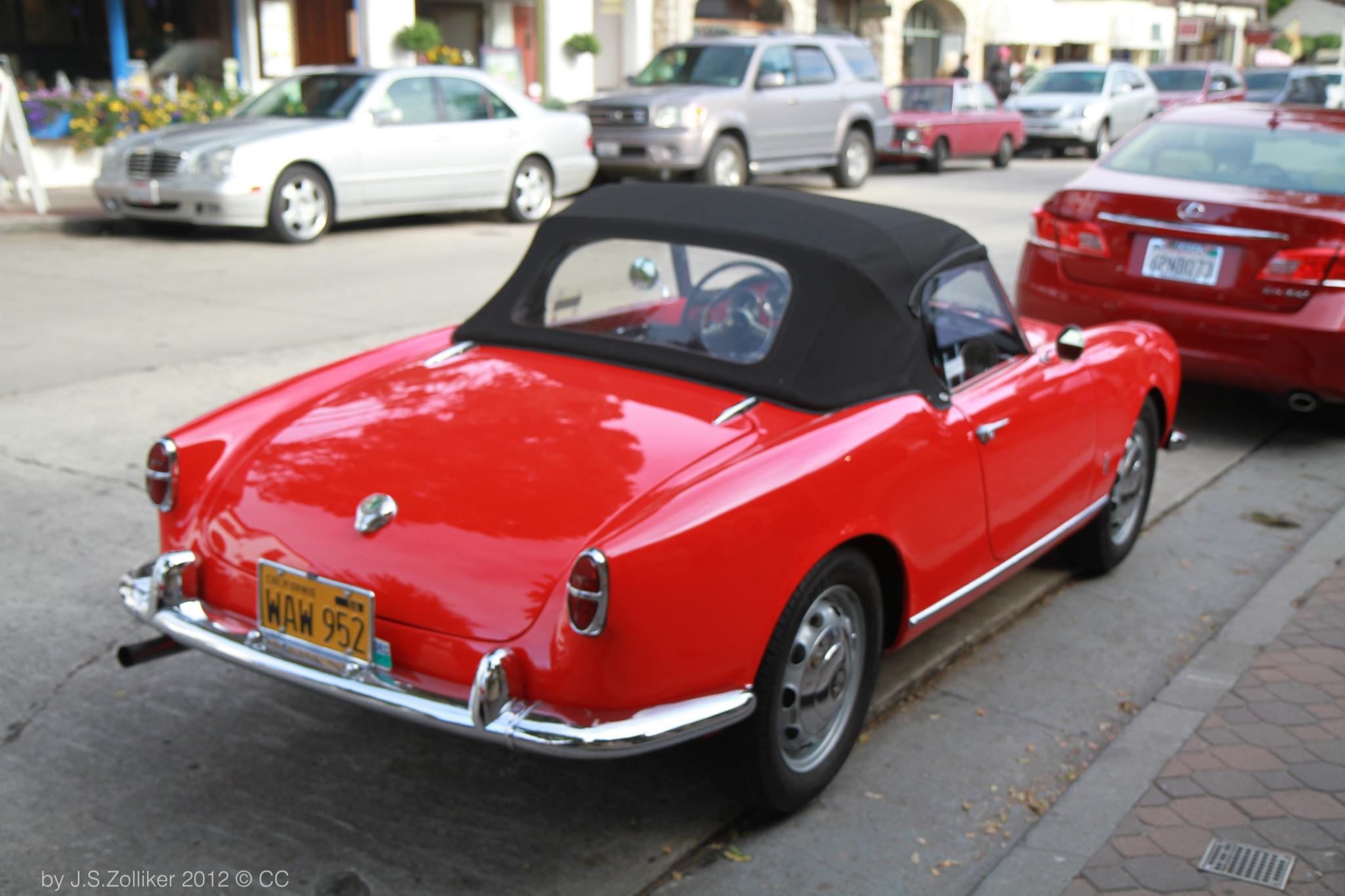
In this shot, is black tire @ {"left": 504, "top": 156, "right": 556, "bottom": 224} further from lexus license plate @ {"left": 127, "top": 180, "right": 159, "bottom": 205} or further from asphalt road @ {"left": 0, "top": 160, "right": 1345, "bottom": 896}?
asphalt road @ {"left": 0, "top": 160, "right": 1345, "bottom": 896}

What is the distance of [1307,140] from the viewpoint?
23.6ft

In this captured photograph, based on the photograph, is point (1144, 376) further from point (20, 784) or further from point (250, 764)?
point (20, 784)

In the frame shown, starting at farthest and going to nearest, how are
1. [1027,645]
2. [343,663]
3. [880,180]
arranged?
[880,180]
[1027,645]
[343,663]

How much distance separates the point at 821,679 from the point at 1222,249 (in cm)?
423

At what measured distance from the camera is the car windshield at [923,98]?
2231cm

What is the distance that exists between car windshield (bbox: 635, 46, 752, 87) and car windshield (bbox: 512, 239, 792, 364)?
1327cm

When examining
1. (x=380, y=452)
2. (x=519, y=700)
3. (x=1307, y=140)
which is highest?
(x=1307, y=140)

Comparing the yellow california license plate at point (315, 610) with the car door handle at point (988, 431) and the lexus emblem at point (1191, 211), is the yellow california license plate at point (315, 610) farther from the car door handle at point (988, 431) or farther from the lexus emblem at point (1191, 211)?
the lexus emblem at point (1191, 211)

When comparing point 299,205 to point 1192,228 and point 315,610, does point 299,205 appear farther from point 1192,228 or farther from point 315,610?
point 315,610

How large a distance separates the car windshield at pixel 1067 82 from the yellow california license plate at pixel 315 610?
25403 mm

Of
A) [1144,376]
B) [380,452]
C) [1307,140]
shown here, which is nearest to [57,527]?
[380,452]

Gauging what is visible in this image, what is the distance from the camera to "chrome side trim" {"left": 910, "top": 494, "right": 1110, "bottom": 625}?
3.84 metres

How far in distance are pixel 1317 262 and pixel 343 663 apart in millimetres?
5181

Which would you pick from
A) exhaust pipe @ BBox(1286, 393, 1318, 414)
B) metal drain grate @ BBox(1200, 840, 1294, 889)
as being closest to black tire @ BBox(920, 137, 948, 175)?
exhaust pipe @ BBox(1286, 393, 1318, 414)
